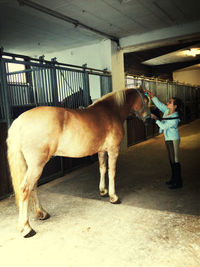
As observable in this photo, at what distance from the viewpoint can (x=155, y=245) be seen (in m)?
1.99

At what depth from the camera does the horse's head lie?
3.37 m

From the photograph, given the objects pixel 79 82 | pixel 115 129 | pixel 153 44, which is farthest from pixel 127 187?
pixel 153 44

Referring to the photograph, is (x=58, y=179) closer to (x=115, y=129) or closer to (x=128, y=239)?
(x=115, y=129)

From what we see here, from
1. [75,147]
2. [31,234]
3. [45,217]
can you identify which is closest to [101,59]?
[75,147]

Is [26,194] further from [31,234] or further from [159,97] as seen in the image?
[159,97]

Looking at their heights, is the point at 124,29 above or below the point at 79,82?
above

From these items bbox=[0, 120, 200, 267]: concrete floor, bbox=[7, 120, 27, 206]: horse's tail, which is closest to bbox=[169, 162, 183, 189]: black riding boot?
bbox=[0, 120, 200, 267]: concrete floor

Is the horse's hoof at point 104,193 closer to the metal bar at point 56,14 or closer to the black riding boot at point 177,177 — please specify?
the black riding boot at point 177,177

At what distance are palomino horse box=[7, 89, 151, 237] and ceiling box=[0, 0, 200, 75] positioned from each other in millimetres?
2356

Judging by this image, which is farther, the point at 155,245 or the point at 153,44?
the point at 153,44

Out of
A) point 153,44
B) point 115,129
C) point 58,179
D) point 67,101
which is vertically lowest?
point 58,179

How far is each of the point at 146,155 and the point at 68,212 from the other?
341 centimetres

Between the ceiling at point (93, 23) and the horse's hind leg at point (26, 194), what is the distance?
3152mm

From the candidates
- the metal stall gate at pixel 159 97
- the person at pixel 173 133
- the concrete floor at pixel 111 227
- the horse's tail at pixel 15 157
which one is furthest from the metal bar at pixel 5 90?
the metal stall gate at pixel 159 97
